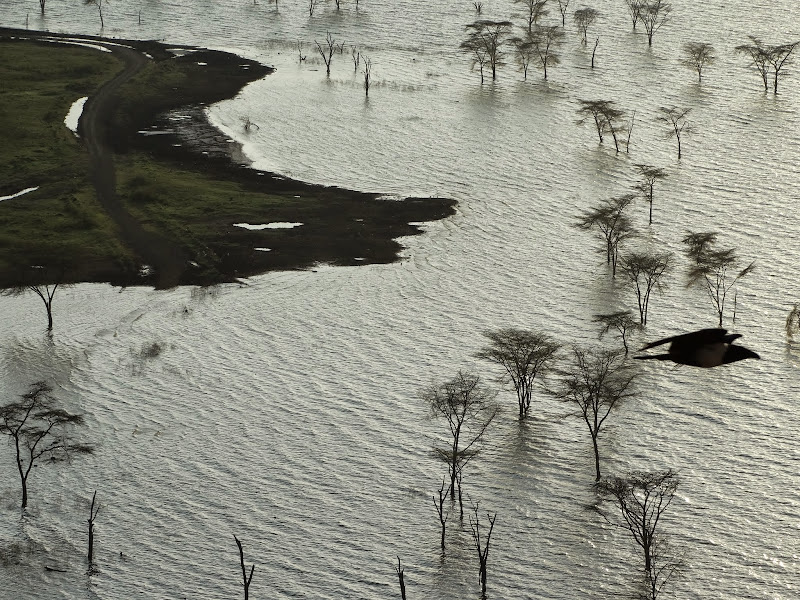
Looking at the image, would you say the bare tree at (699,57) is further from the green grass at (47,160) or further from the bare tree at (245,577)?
the bare tree at (245,577)

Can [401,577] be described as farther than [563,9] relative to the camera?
No

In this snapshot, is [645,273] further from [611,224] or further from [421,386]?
[421,386]

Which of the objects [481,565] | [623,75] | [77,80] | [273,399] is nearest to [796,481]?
[481,565]

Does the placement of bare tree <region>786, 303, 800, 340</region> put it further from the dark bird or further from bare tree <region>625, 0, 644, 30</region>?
bare tree <region>625, 0, 644, 30</region>

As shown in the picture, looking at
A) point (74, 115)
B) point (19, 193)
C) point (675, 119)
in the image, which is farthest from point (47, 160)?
point (675, 119)

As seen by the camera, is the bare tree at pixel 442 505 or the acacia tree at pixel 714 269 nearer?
the bare tree at pixel 442 505

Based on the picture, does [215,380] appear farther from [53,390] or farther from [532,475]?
[532,475]

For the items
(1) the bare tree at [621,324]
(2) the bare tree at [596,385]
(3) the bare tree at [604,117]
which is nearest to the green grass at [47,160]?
(1) the bare tree at [621,324]
